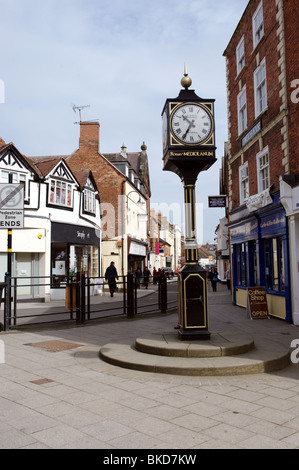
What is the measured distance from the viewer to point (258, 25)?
552 inches

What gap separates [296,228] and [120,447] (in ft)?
28.6

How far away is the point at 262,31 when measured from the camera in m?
13.7

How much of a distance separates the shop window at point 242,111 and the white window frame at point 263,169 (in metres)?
2.51

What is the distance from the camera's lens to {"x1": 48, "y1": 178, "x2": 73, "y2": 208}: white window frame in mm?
20469

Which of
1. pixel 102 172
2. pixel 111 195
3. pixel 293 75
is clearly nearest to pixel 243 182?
pixel 293 75

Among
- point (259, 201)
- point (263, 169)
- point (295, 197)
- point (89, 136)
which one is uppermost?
point (89, 136)

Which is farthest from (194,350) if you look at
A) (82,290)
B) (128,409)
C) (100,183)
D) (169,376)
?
(100,183)

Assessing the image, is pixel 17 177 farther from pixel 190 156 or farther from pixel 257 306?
pixel 190 156

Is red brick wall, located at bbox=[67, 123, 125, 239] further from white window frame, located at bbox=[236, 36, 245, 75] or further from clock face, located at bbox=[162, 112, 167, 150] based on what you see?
clock face, located at bbox=[162, 112, 167, 150]

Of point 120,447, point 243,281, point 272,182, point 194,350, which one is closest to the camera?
point 120,447

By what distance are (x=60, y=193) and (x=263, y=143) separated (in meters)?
11.5

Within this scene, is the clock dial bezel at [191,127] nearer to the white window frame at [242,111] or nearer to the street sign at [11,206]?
the street sign at [11,206]

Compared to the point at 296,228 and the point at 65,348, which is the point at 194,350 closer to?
the point at 65,348

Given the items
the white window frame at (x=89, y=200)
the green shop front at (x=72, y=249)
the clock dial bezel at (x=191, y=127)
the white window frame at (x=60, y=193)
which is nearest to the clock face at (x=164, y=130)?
the clock dial bezel at (x=191, y=127)
